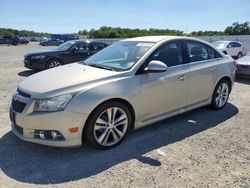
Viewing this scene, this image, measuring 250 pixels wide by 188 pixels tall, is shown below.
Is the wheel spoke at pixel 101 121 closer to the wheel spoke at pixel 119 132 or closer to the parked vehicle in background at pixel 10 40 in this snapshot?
the wheel spoke at pixel 119 132

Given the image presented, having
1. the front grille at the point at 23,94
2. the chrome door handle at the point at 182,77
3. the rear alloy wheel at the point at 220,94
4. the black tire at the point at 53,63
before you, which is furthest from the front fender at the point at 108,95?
the black tire at the point at 53,63

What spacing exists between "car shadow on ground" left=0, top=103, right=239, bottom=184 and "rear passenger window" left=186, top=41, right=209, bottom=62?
1.30 metres

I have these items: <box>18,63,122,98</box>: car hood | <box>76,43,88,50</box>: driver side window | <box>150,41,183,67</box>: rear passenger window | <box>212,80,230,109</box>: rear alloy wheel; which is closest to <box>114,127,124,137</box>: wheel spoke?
<box>18,63,122,98</box>: car hood

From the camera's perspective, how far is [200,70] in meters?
5.16

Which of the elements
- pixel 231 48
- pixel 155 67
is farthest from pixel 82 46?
pixel 231 48

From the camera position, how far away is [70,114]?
3.58m

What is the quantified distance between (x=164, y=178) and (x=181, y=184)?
0.22 meters

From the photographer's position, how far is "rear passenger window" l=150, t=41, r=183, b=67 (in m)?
4.61

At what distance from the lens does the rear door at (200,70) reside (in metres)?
5.06

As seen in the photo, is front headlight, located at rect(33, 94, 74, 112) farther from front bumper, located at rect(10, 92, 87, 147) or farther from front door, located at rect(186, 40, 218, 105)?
front door, located at rect(186, 40, 218, 105)

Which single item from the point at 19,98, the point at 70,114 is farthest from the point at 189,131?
the point at 19,98

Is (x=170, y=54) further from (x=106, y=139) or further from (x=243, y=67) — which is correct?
(x=243, y=67)

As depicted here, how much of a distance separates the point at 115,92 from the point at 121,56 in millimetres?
1085

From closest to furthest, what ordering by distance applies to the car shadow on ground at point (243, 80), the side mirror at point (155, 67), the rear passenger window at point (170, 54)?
1. the side mirror at point (155, 67)
2. the rear passenger window at point (170, 54)
3. the car shadow on ground at point (243, 80)
